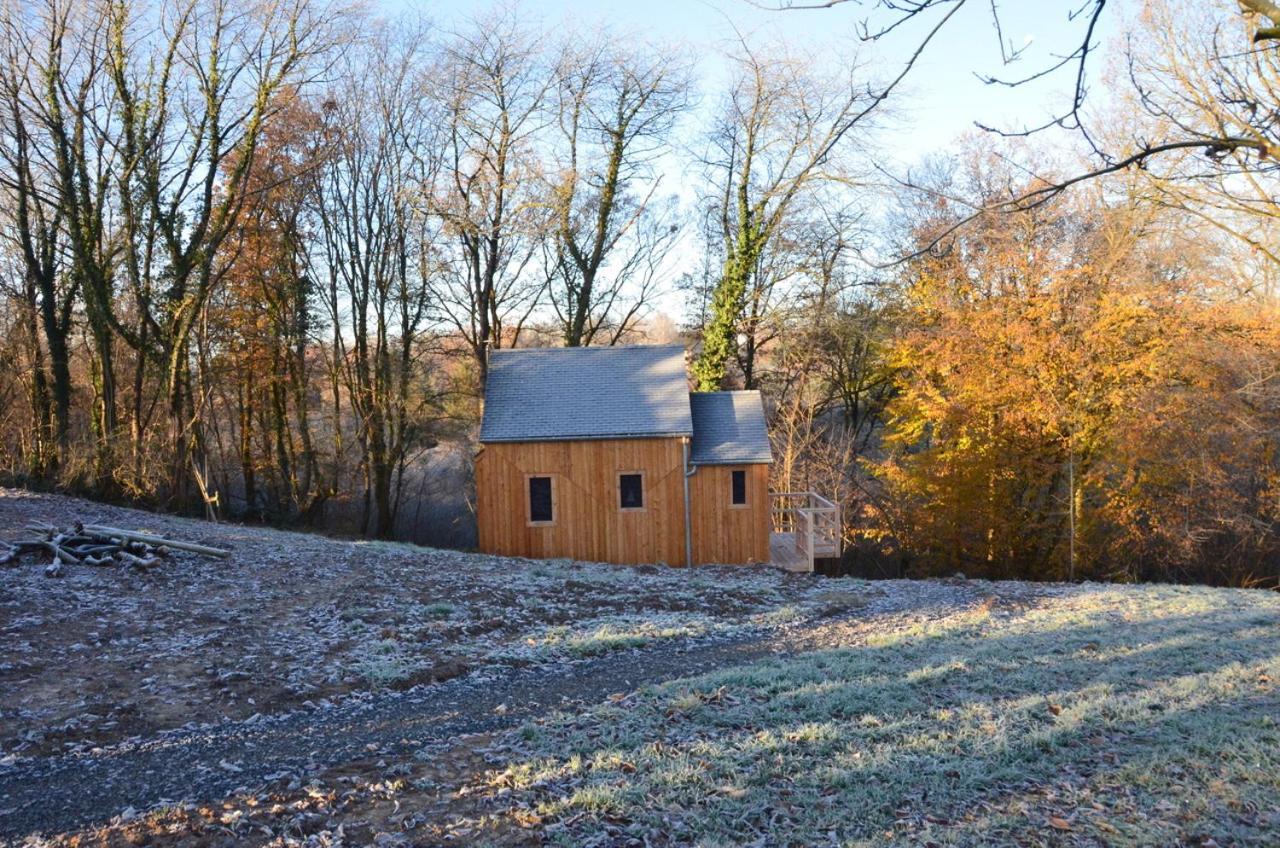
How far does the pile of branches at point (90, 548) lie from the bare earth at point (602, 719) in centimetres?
24

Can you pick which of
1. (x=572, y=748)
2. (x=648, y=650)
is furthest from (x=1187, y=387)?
(x=572, y=748)

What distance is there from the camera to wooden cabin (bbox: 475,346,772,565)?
63.5 ft

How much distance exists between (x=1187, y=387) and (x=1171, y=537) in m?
3.72

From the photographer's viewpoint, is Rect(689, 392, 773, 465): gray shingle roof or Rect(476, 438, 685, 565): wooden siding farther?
Rect(689, 392, 773, 465): gray shingle roof

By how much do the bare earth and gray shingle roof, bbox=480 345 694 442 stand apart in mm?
7569

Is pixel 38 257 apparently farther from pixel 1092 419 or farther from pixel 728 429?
pixel 1092 419

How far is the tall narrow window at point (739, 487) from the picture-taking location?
64.2 feet

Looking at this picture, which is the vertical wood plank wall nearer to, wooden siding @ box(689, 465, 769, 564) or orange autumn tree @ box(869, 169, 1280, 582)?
wooden siding @ box(689, 465, 769, 564)

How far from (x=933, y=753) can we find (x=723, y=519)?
14.1 metres

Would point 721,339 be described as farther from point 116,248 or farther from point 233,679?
point 233,679

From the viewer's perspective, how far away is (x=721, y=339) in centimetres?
2630

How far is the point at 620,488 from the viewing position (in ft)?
64.0

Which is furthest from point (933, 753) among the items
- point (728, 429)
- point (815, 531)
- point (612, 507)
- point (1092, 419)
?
point (1092, 419)

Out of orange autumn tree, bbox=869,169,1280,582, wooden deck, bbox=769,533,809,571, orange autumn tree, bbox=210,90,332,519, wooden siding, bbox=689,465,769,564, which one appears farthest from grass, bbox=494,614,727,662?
orange autumn tree, bbox=210,90,332,519
